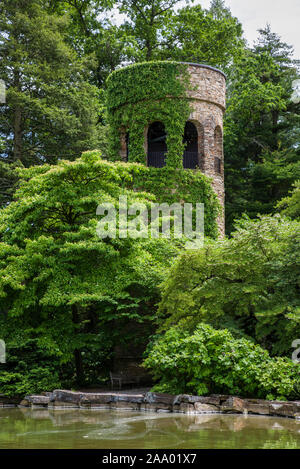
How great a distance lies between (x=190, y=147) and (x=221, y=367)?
1460 cm

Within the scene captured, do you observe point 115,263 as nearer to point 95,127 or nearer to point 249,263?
point 249,263

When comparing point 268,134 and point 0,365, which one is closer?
point 0,365

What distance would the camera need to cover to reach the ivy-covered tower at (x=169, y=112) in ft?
70.0

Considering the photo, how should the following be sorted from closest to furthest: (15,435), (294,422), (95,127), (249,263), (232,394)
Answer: (15,435), (294,422), (232,394), (249,263), (95,127)

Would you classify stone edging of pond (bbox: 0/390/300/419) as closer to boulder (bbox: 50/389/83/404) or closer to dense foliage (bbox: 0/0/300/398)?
boulder (bbox: 50/389/83/404)

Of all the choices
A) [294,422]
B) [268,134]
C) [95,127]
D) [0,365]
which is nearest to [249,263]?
[294,422]

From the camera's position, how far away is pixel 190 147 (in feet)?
79.1

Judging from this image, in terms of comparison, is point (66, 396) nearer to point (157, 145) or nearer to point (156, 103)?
point (156, 103)

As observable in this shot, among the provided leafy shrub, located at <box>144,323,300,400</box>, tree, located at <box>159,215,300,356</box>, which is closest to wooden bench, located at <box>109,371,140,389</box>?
tree, located at <box>159,215,300,356</box>

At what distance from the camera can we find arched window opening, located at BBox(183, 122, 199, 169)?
22.2 m

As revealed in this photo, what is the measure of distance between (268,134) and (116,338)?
18382mm

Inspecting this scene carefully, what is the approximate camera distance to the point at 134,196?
15.4 m

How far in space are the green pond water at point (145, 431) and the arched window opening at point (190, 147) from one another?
13118 millimetres

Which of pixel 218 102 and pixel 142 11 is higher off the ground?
pixel 142 11
